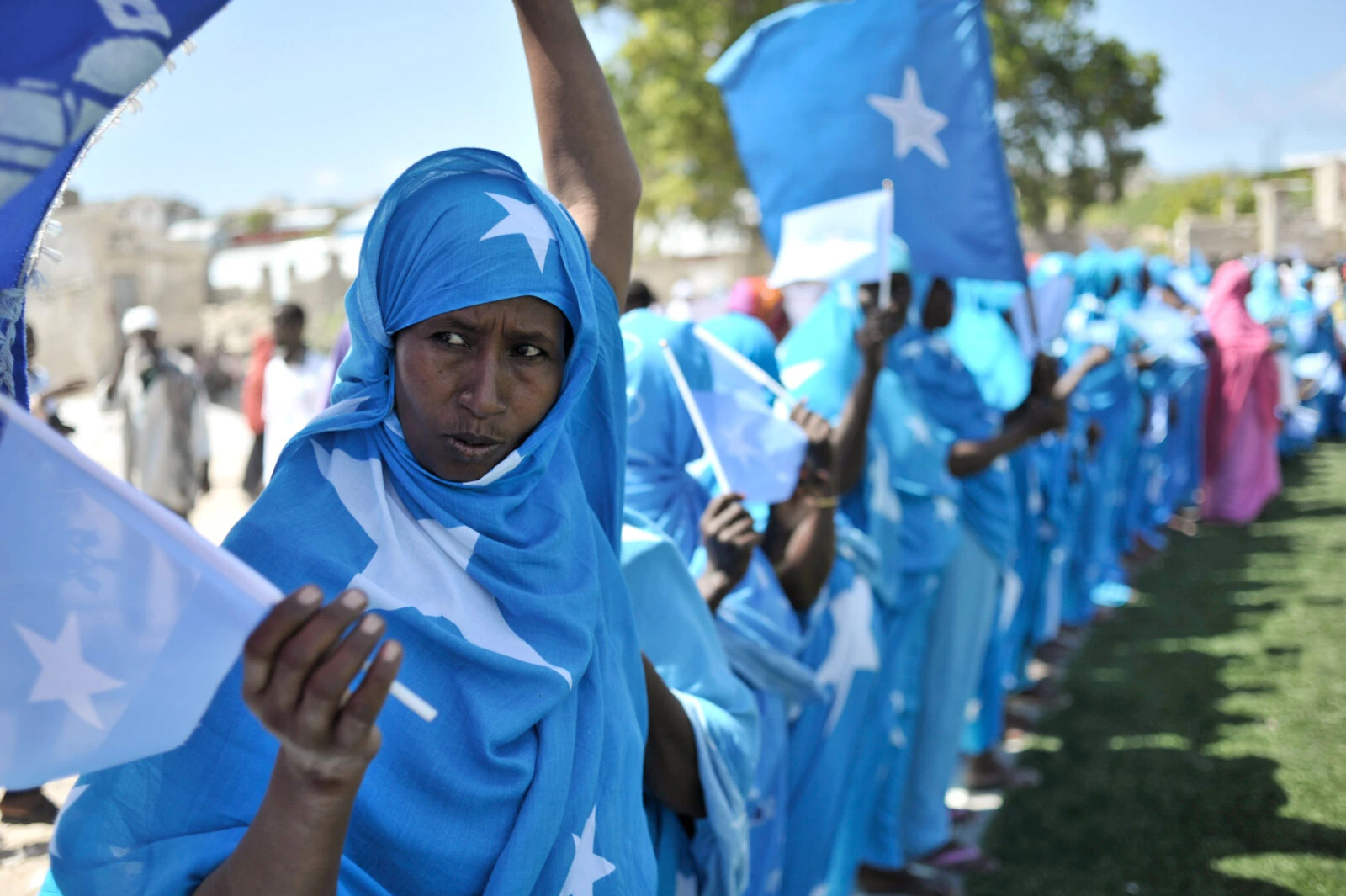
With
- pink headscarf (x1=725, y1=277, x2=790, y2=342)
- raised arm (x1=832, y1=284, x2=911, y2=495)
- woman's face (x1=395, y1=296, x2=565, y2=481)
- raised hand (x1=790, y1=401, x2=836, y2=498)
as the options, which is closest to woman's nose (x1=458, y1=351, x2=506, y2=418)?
woman's face (x1=395, y1=296, x2=565, y2=481)

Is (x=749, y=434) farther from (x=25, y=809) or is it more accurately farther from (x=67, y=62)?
(x=25, y=809)

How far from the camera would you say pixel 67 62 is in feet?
3.31

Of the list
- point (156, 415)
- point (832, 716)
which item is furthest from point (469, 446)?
point (156, 415)

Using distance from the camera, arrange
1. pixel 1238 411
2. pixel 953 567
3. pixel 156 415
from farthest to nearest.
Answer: pixel 1238 411 < pixel 156 415 < pixel 953 567

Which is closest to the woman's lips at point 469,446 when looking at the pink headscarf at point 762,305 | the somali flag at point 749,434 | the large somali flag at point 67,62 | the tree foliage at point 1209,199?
the large somali flag at point 67,62

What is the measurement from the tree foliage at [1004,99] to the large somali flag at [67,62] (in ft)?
61.5

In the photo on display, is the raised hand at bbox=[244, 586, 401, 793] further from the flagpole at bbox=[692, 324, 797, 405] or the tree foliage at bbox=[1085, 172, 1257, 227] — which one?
the tree foliage at bbox=[1085, 172, 1257, 227]

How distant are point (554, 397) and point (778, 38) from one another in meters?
2.87

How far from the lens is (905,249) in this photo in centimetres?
407

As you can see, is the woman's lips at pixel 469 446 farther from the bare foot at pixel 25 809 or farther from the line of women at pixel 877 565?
the bare foot at pixel 25 809

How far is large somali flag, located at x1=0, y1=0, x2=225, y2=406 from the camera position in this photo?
3.23 ft

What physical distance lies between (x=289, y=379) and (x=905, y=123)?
4.39 m

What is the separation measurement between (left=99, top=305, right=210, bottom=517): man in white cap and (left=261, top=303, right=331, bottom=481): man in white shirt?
50cm

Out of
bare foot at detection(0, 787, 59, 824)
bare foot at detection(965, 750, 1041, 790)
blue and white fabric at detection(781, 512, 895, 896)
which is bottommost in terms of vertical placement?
bare foot at detection(965, 750, 1041, 790)
